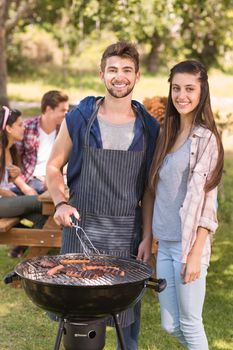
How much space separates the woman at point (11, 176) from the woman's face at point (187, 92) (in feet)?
8.97

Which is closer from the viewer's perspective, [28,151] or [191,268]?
[191,268]

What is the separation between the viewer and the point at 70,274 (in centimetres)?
314

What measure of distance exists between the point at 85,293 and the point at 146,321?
2215 mm

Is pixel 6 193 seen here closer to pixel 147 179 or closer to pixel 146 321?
pixel 146 321

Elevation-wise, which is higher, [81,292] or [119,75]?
[119,75]

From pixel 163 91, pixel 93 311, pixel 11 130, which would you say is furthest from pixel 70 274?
pixel 163 91

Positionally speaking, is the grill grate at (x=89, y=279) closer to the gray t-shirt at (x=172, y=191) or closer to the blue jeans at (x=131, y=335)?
the gray t-shirt at (x=172, y=191)

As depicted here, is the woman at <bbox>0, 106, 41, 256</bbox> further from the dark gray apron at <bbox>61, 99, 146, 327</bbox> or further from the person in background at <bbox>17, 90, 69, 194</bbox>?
the dark gray apron at <bbox>61, 99, 146, 327</bbox>

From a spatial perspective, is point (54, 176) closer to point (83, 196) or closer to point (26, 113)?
point (83, 196)

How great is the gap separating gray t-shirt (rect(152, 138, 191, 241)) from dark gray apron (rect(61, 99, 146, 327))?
195 mm

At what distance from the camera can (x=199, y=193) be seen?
128 inches

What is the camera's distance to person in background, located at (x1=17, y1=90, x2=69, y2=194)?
6.72 meters

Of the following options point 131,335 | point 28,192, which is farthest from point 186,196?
point 28,192

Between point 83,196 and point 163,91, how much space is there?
19.8 metres
